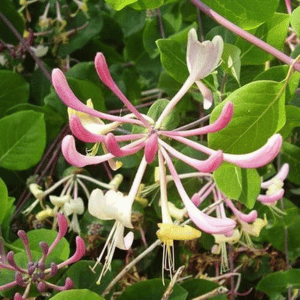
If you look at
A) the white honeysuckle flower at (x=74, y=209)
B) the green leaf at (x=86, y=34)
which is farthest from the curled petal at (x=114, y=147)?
the green leaf at (x=86, y=34)


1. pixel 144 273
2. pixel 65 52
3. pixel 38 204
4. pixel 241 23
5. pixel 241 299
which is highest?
pixel 241 23

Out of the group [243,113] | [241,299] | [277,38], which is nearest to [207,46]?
[243,113]

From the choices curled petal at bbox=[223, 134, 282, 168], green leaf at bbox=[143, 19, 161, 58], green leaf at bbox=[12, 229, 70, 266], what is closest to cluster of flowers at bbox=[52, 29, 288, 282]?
curled petal at bbox=[223, 134, 282, 168]

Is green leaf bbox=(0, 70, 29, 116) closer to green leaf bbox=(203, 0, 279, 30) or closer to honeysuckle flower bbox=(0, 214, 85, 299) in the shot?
honeysuckle flower bbox=(0, 214, 85, 299)

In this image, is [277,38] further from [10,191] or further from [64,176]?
[10,191]

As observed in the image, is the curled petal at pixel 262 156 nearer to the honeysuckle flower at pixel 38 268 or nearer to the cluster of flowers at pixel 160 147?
the cluster of flowers at pixel 160 147
